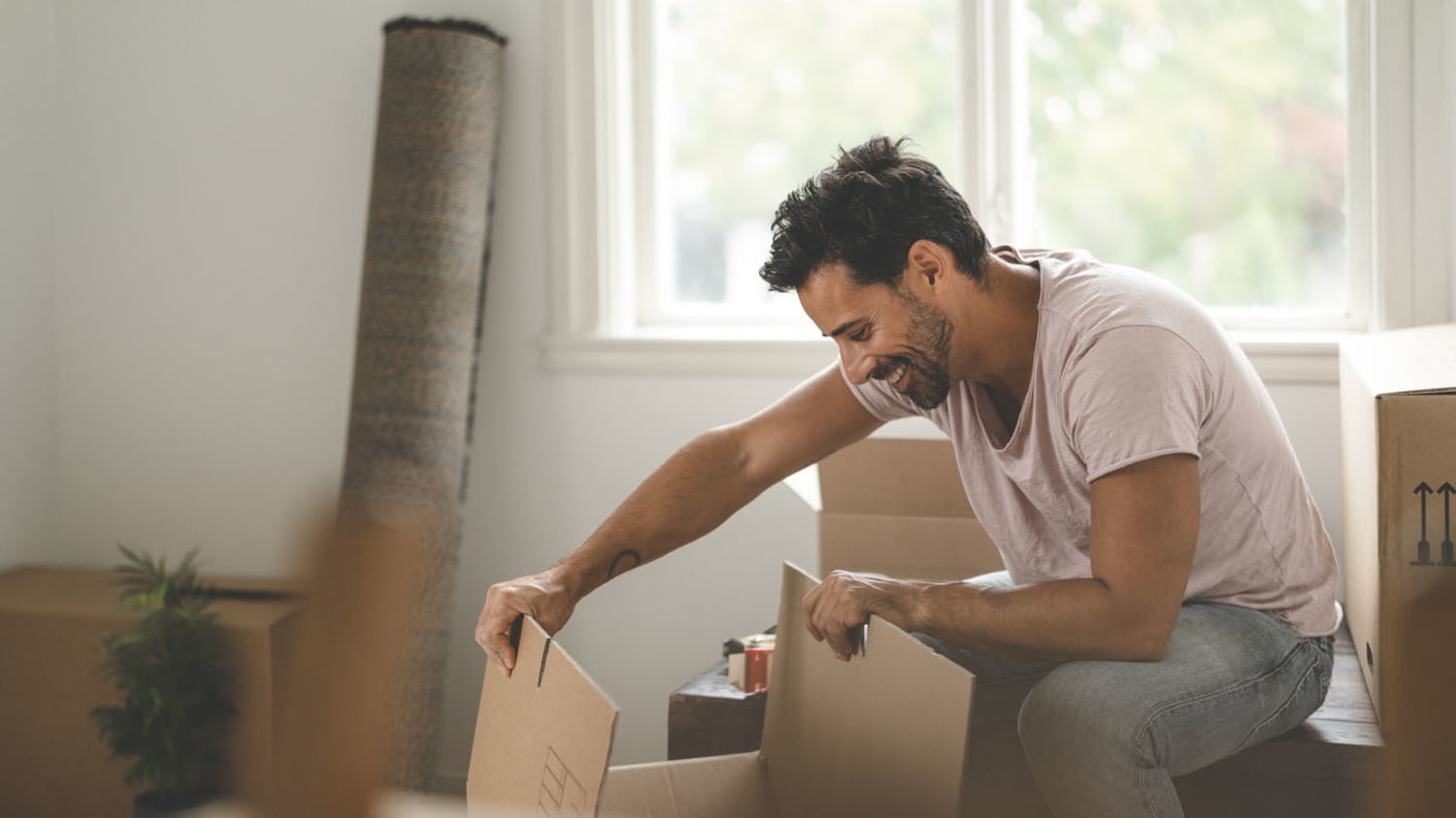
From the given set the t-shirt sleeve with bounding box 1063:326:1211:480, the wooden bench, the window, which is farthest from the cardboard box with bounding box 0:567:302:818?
the t-shirt sleeve with bounding box 1063:326:1211:480

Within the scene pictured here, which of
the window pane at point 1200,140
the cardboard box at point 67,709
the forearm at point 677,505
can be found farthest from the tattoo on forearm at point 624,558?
the window pane at point 1200,140

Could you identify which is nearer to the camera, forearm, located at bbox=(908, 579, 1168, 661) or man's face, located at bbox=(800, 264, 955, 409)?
forearm, located at bbox=(908, 579, 1168, 661)

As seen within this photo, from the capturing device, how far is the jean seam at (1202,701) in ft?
4.07

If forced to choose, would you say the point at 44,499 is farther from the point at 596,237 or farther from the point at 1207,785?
the point at 1207,785

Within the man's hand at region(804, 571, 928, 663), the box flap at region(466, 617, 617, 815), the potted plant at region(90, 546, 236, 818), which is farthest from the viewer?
the potted plant at region(90, 546, 236, 818)

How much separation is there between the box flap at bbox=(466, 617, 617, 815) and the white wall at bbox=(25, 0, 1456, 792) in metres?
1.25

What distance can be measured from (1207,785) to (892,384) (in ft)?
1.84

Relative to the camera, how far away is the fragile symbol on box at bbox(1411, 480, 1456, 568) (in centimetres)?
132

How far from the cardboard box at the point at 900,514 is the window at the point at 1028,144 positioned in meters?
0.49

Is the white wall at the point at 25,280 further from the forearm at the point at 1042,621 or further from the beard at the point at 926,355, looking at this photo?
the forearm at the point at 1042,621

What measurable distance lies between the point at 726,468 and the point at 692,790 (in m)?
0.46

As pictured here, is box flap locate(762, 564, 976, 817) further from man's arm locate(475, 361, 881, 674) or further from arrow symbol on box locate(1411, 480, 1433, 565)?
arrow symbol on box locate(1411, 480, 1433, 565)

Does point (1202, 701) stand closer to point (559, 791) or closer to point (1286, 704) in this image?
point (1286, 704)

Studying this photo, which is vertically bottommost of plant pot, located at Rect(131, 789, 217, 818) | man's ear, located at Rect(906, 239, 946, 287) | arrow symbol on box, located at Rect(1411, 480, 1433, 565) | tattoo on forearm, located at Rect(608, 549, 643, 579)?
plant pot, located at Rect(131, 789, 217, 818)
